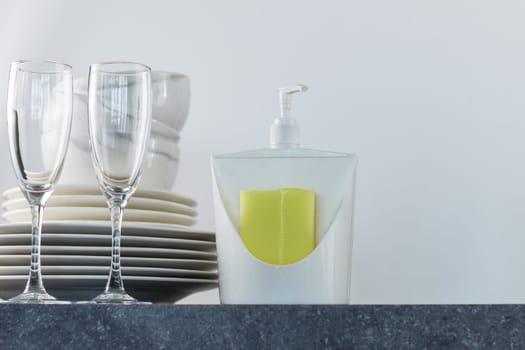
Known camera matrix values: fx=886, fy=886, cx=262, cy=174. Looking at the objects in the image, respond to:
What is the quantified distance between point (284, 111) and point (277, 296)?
219 mm

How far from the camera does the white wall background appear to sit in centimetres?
110

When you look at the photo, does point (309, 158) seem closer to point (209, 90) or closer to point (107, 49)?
point (209, 90)

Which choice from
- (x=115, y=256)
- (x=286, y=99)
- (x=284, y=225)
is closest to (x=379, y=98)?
(x=286, y=99)

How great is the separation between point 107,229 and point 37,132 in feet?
0.46

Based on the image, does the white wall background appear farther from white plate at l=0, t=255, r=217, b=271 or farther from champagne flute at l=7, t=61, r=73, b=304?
champagne flute at l=7, t=61, r=73, b=304

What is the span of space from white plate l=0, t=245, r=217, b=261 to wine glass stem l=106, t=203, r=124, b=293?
0.08m

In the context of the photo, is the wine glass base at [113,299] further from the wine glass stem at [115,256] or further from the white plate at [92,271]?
the white plate at [92,271]

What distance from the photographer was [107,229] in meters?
0.90

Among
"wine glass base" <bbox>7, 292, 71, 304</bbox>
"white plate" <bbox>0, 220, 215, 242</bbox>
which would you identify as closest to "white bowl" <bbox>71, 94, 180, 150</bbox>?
"white plate" <bbox>0, 220, 215, 242</bbox>

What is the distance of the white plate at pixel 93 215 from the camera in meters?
0.93

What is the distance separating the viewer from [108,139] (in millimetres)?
803

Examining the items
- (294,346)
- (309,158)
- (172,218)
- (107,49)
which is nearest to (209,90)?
(107,49)

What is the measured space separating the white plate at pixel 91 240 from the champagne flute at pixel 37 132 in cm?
7

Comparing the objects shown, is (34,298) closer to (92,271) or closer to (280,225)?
(92,271)
